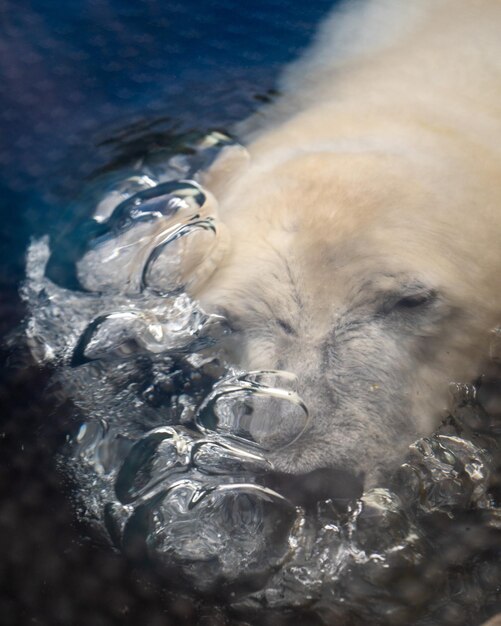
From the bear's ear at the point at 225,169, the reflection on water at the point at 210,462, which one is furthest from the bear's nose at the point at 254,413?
the bear's ear at the point at 225,169

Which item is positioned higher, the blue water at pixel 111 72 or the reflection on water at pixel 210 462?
the blue water at pixel 111 72

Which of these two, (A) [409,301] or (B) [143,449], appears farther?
(A) [409,301]

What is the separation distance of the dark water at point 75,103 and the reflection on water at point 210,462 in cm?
3

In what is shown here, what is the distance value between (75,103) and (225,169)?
0.23 meters

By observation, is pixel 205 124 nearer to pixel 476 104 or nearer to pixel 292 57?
pixel 292 57

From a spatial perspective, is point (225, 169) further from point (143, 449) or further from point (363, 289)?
point (143, 449)

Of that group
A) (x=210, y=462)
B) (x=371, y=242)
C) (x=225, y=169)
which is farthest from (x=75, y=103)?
(x=210, y=462)

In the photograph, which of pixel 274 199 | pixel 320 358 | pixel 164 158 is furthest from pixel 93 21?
pixel 320 358

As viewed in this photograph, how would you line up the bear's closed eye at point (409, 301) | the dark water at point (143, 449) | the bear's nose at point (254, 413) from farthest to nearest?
the bear's closed eye at point (409, 301), the bear's nose at point (254, 413), the dark water at point (143, 449)

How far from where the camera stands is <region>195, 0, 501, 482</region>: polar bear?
2.48 ft

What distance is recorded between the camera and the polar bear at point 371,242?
0.76 meters

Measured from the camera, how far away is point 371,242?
2.76 feet

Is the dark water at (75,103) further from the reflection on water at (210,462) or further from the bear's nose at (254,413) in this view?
the bear's nose at (254,413)

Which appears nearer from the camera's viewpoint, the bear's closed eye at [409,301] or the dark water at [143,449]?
the dark water at [143,449]
